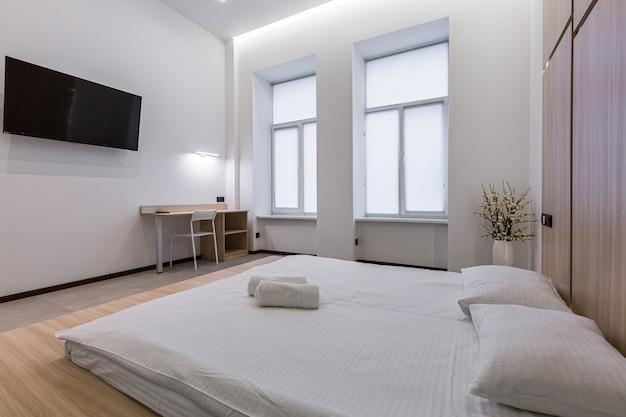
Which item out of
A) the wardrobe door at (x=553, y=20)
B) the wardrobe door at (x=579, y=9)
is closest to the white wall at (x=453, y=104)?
the wardrobe door at (x=553, y=20)

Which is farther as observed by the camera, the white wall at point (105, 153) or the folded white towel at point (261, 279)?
the white wall at point (105, 153)

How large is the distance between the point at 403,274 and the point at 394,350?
3.33ft

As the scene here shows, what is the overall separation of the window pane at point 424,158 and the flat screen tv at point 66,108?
11.6 ft

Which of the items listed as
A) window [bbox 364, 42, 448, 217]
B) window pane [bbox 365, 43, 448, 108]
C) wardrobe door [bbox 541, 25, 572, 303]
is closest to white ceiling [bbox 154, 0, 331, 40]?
window pane [bbox 365, 43, 448, 108]

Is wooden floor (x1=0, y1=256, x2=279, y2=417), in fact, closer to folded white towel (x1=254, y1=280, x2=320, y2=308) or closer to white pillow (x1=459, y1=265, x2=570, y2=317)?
folded white towel (x1=254, y1=280, x2=320, y2=308)

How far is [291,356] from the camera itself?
89cm

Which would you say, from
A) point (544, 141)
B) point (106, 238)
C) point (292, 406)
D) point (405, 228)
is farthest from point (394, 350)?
point (106, 238)

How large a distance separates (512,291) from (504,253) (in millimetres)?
1836

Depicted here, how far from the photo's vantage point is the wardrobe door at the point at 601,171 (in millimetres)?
956

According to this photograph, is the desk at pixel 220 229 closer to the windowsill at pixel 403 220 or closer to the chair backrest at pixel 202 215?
the chair backrest at pixel 202 215

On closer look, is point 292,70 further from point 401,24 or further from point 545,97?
point 545,97

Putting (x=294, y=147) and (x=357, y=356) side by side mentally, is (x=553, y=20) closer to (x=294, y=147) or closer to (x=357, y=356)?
(x=357, y=356)

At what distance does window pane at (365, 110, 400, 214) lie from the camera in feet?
13.3

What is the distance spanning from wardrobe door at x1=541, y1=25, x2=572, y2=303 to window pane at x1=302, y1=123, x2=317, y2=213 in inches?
122
